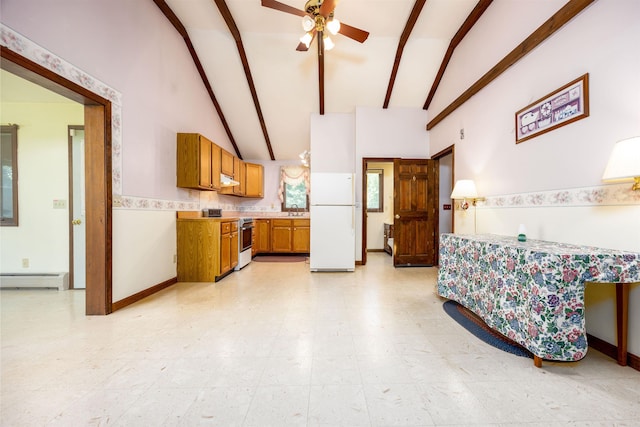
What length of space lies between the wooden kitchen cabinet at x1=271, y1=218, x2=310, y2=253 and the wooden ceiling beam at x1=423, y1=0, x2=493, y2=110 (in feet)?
12.1

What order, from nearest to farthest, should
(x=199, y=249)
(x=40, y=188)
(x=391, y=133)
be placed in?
(x=40, y=188)
(x=199, y=249)
(x=391, y=133)

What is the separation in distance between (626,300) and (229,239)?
13.5 feet

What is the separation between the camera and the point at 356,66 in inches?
165

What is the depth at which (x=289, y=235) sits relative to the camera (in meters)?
5.91

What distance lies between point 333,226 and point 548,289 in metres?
2.92

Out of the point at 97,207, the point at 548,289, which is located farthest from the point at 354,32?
the point at 97,207

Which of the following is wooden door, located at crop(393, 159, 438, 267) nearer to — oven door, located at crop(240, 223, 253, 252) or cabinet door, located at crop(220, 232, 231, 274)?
oven door, located at crop(240, 223, 253, 252)

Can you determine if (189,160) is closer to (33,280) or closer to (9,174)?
(9,174)

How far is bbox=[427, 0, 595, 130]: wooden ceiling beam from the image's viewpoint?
1.92 m

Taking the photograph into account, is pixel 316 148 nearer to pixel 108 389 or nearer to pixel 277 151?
pixel 277 151

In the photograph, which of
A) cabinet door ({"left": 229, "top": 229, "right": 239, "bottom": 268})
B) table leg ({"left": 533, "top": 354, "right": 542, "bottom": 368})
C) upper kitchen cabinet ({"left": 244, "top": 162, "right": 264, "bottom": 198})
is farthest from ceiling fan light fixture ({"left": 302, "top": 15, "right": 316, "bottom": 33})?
upper kitchen cabinet ({"left": 244, "top": 162, "right": 264, "bottom": 198})

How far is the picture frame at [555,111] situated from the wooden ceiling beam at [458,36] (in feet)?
5.40

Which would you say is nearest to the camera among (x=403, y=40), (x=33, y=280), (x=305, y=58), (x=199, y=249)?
(x=33, y=280)

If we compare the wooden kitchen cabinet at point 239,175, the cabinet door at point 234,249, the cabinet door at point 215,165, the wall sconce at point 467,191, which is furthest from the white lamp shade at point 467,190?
the wooden kitchen cabinet at point 239,175
